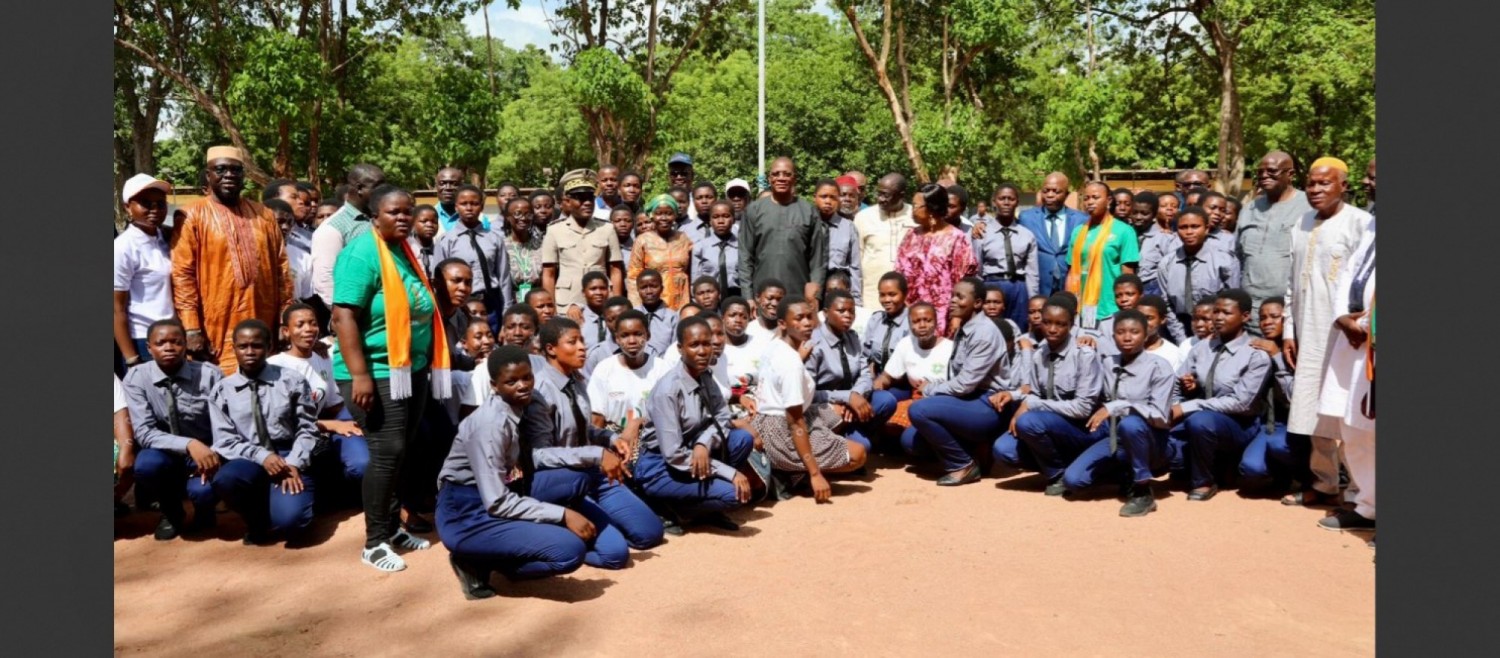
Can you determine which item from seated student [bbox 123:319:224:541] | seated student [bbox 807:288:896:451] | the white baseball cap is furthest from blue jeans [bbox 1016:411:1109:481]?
the white baseball cap

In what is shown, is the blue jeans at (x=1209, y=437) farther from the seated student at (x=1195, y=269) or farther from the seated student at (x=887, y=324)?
the seated student at (x=887, y=324)

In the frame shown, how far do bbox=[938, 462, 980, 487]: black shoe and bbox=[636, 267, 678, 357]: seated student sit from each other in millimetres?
2023

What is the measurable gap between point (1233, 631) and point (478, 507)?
3.25 metres

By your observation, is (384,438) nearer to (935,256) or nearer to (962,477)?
(962,477)

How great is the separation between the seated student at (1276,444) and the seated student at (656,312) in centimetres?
368

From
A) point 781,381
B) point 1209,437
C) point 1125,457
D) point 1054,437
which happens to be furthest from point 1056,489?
point 781,381

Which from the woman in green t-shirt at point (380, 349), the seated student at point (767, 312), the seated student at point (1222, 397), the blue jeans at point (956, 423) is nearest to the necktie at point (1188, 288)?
the seated student at point (1222, 397)

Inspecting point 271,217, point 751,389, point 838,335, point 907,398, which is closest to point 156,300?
point 271,217

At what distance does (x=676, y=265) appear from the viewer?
834 centimetres

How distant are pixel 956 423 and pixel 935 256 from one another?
1451 mm

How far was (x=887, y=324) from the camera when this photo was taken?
7805 millimetres

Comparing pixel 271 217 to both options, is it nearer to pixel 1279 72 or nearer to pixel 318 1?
pixel 318 1

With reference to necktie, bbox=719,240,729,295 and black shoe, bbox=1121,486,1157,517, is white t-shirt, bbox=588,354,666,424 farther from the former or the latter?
black shoe, bbox=1121,486,1157,517

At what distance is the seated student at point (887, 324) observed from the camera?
769cm
